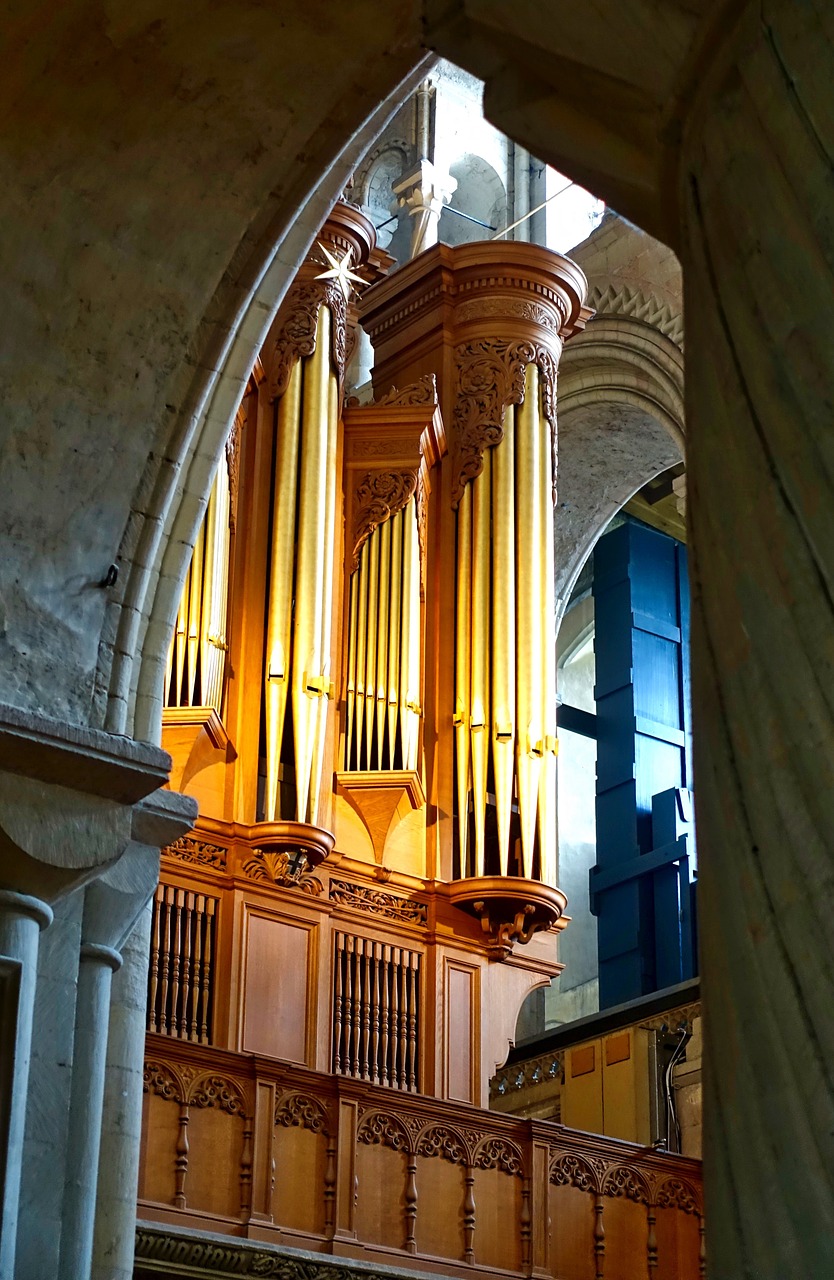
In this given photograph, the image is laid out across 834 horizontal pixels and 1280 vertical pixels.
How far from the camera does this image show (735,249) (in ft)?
5.51

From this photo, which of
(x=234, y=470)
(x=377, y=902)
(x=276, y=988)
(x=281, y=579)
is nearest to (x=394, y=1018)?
(x=377, y=902)

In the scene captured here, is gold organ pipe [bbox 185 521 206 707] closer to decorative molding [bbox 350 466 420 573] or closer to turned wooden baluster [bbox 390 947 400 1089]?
decorative molding [bbox 350 466 420 573]

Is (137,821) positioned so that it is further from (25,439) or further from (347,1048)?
(347,1048)

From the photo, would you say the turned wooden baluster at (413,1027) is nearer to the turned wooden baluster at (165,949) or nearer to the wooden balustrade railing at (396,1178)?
the wooden balustrade railing at (396,1178)

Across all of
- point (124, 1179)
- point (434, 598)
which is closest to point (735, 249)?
point (124, 1179)

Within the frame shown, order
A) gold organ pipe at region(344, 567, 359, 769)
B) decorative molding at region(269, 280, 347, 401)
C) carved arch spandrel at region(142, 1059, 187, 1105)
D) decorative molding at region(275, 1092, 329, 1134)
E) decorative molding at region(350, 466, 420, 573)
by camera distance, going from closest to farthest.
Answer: carved arch spandrel at region(142, 1059, 187, 1105), decorative molding at region(275, 1092, 329, 1134), gold organ pipe at region(344, 567, 359, 769), decorative molding at region(269, 280, 347, 401), decorative molding at region(350, 466, 420, 573)

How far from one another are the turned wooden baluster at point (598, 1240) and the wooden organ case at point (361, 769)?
33cm

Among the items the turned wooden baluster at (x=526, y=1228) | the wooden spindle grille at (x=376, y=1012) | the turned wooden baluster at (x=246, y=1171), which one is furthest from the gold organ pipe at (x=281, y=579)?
the turned wooden baluster at (x=526, y=1228)

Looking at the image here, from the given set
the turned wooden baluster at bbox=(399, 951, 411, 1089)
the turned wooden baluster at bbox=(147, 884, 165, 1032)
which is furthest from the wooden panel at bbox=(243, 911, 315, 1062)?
the turned wooden baluster at bbox=(399, 951, 411, 1089)

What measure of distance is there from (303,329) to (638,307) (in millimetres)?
3703

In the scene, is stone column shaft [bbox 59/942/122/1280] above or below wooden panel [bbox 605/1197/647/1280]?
below

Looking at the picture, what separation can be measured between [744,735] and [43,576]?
2672 mm

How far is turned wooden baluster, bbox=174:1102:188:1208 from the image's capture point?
23.1ft

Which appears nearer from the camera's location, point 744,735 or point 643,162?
point 744,735
